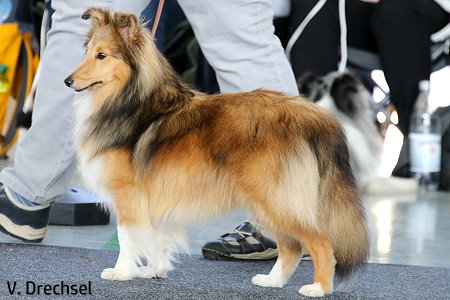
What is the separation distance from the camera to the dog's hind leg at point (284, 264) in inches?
113

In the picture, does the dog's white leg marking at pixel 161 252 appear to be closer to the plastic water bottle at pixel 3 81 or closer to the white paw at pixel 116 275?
the white paw at pixel 116 275

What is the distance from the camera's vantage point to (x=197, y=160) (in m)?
2.71

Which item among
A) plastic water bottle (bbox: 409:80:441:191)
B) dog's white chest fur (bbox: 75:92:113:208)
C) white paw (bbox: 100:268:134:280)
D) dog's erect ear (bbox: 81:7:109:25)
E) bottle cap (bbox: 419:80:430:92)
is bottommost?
plastic water bottle (bbox: 409:80:441:191)

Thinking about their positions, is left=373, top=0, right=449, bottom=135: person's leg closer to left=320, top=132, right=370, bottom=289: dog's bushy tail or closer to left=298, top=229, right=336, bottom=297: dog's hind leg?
left=320, top=132, right=370, bottom=289: dog's bushy tail

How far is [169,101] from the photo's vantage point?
112 inches

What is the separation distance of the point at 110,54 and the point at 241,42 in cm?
61

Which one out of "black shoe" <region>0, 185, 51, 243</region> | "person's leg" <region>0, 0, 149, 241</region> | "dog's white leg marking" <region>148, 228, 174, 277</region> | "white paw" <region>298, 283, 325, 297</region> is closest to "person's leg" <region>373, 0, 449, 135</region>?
"person's leg" <region>0, 0, 149, 241</region>

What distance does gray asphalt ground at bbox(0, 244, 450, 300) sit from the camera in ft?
8.82

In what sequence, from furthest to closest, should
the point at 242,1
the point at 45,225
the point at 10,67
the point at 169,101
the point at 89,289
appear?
the point at 10,67
the point at 45,225
the point at 242,1
the point at 169,101
the point at 89,289

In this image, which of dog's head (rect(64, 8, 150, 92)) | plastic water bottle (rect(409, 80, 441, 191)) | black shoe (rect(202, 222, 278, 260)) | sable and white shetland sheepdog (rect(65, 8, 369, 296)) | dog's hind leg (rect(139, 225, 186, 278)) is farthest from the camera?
plastic water bottle (rect(409, 80, 441, 191))

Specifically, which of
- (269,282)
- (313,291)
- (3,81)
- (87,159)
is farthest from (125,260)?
(3,81)

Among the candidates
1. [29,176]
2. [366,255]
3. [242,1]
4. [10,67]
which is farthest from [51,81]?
[10,67]

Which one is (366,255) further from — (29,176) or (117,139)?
(29,176)

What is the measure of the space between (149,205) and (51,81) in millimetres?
773
